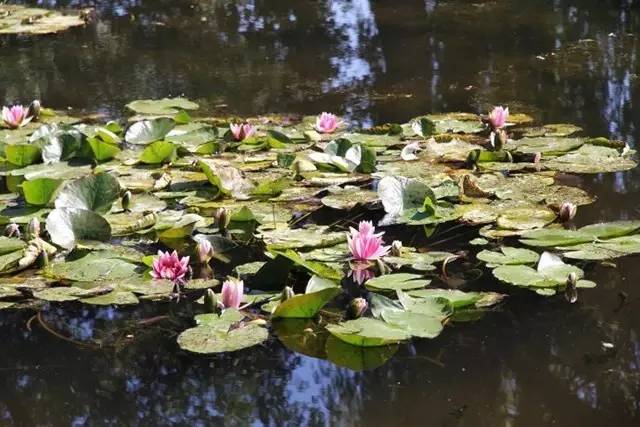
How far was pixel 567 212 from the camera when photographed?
8.55 ft

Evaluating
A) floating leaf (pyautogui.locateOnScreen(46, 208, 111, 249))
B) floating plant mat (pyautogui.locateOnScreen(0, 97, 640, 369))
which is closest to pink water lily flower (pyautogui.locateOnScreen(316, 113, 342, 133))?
floating plant mat (pyautogui.locateOnScreen(0, 97, 640, 369))

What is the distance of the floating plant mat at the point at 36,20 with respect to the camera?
625cm

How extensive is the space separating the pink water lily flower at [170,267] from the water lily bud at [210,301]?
192 millimetres

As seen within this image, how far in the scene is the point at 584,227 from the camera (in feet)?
8.29

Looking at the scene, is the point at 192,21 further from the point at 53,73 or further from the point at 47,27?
the point at 53,73

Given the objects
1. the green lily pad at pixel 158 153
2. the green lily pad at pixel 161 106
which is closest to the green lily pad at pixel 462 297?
the green lily pad at pixel 158 153

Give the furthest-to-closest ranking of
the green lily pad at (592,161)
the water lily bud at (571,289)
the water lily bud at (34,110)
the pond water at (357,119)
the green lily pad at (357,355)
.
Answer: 1. the water lily bud at (34,110)
2. the green lily pad at (592,161)
3. the water lily bud at (571,289)
4. the green lily pad at (357,355)
5. the pond water at (357,119)

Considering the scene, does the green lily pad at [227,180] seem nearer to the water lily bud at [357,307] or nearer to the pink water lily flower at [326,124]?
the pink water lily flower at [326,124]

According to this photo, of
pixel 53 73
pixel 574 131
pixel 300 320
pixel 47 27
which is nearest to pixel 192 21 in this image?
pixel 47 27

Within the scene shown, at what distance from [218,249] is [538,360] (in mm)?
931

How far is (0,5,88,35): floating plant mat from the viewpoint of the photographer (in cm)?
625

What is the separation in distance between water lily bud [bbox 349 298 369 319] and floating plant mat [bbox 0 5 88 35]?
460 centimetres

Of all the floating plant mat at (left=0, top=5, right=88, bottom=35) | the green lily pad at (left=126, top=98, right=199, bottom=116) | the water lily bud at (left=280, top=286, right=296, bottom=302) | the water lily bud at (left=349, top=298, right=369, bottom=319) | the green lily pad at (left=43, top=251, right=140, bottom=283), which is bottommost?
the floating plant mat at (left=0, top=5, right=88, bottom=35)

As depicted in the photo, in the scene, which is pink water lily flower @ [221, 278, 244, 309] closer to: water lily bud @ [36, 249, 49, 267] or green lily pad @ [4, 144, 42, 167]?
water lily bud @ [36, 249, 49, 267]
